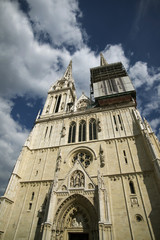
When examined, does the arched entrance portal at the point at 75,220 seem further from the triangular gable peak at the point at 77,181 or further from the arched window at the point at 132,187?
the arched window at the point at 132,187

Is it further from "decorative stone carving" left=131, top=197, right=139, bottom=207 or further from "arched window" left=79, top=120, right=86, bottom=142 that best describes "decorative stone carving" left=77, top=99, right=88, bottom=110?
"decorative stone carving" left=131, top=197, right=139, bottom=207

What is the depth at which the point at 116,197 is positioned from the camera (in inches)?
434

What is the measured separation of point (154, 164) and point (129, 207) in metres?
3.83

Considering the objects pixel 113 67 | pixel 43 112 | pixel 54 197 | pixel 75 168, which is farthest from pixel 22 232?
pixel 113 67

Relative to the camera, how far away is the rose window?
47.4ft

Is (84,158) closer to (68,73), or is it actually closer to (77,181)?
(77,181)

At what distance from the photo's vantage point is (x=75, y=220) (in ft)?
36.7

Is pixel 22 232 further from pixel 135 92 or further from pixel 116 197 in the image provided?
pixel 135 92

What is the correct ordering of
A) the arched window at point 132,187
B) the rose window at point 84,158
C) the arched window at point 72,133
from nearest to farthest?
the arched window at point 132,187
the rose window at point 84,158
the arched window at point 72,133

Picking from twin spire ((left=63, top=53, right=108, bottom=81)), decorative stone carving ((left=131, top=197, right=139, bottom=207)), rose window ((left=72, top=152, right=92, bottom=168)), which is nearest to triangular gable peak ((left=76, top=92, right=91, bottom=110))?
rose window ((left=72, top=152, right=92, bottom=168))

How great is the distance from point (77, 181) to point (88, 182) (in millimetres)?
1017

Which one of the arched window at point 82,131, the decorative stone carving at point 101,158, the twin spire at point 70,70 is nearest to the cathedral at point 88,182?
the arched window at point 82,131

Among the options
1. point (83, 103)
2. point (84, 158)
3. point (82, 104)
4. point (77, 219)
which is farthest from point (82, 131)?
point (77, 219)

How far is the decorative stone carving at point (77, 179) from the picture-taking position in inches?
473
